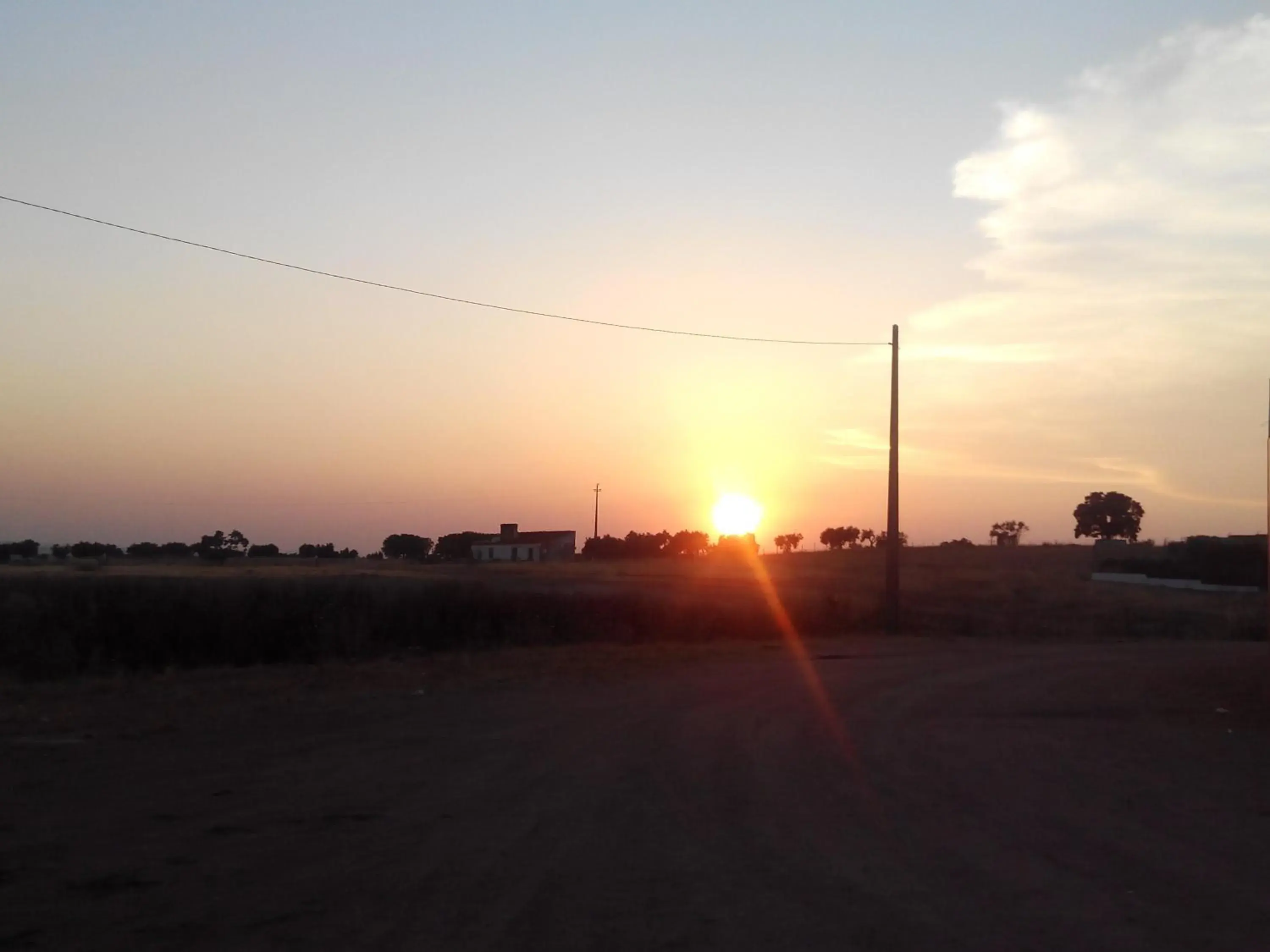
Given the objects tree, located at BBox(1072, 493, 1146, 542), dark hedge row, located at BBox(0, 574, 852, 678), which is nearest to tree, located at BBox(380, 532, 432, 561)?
tree, located at BBox(1072, 493, 1146, 542)

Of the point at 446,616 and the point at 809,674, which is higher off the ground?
the point at 446,616

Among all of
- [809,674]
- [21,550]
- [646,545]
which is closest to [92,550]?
[21,550]

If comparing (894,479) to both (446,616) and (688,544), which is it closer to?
(446,616)

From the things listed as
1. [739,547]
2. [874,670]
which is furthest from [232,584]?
[739,547]

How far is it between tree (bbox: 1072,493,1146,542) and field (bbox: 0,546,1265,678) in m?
96.8

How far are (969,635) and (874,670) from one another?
1837cm

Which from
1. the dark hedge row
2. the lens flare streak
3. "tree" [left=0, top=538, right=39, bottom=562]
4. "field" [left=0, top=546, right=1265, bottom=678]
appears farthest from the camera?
"tree" [left=0, top=538, right=39, bottom=562]

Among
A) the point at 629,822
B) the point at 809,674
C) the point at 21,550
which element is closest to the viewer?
the point at 629,822

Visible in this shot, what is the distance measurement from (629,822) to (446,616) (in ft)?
96.6

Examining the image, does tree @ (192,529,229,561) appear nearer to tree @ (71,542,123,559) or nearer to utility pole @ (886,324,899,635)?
tree @ (71,542,123,559)

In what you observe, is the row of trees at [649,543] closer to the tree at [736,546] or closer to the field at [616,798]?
the tree at [736,546]

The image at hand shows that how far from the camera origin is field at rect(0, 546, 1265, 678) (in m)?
34.4

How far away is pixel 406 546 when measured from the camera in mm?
171375

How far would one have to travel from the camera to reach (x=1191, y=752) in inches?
693
